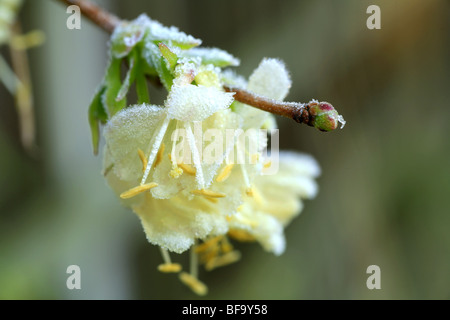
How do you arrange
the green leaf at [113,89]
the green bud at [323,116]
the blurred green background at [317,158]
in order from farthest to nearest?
the blurred green background at [317,158], the green leaf at [113,89], the green bud at [323,116]

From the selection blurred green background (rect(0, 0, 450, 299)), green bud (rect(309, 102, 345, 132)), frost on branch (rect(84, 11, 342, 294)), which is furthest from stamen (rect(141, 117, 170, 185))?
blurred green background (rect(0, 0, 450, 299))

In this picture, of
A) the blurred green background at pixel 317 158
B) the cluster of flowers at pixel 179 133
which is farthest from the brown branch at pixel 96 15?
Answer: the blurred green background at pixel 317 158

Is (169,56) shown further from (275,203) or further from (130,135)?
(275,203)

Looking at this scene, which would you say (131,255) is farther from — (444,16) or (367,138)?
(444,16)

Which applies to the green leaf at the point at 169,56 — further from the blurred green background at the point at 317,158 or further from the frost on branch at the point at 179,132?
the blurred green background at the point at 317,158

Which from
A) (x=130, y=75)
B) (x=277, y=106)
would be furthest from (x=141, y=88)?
(x=277, y=106)

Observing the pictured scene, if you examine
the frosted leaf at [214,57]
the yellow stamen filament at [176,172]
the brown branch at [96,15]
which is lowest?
the yellow stamen filament at [176,172]
